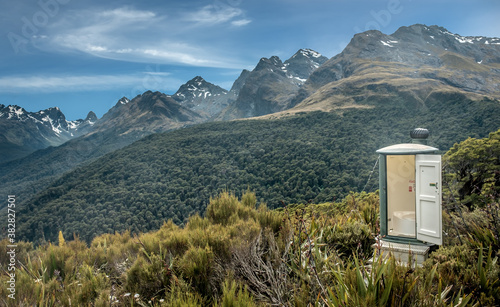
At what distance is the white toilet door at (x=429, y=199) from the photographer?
14.5 ft

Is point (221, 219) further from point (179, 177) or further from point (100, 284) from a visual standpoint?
point (179, 177)

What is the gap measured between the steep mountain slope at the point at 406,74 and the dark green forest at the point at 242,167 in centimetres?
831

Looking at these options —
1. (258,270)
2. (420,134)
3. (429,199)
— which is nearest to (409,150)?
(429,199)

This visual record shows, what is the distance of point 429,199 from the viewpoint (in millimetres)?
4582

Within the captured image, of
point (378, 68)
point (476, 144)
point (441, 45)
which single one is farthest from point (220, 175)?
point (441, 45)

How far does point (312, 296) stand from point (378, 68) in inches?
6584

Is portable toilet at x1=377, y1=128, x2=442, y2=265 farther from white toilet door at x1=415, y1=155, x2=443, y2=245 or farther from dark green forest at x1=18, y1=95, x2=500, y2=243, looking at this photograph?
dark green forest at x1=18, y1=95, x2=500, y2=243

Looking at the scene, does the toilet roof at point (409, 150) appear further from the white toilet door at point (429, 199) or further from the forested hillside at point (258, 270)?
the forested hillside at point (258, 270)

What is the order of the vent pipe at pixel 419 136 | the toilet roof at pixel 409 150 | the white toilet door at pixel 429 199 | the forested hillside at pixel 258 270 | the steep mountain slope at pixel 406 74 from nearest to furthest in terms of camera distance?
the forested hillside at pixel 258 270 < the white toilet door at pixel 429 199 < the toilet roof at pixel 409 150 < the vent pipe at pixel 419 136 < the steep mountain slope at pixel 406 74

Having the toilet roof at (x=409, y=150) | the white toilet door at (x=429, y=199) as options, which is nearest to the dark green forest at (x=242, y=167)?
the toilet roof at (x=409, y=150)

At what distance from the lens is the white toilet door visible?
443cm

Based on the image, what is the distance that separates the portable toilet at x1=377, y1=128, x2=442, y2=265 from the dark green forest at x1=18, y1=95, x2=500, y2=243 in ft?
150

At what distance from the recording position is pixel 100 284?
3057mm

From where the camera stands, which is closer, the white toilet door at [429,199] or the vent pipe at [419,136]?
the white toilet door at [429,199]
